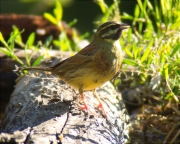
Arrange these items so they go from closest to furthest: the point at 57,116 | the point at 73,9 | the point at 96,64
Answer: the point at 57,116
the point at 96,64
the point at 73,9

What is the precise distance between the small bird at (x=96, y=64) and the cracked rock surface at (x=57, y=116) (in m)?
0.12

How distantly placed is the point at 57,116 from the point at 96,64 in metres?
0.75

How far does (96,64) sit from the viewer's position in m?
4.52

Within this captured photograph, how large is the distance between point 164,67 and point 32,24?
2846 mm

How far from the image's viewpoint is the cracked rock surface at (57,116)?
361cm

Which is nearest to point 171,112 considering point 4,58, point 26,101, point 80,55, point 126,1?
point 80,55

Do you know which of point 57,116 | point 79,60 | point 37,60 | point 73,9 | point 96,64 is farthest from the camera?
point 73,9

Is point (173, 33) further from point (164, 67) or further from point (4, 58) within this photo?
point (4, 58)

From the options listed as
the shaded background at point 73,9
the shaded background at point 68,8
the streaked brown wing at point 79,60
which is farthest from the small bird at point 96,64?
the shaded background at point 68,8

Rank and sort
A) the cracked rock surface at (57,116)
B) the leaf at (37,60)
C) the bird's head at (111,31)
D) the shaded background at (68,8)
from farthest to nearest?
the shaded background at (68,8) → the leaf at (37,60) → the bird's head at (111,31) → the cracked rock surface at (57,116)

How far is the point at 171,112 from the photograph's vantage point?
5062 mm

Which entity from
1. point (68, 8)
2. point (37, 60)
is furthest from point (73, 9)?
point (37, 60)

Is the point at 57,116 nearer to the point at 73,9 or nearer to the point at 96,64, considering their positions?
the point at 96,64

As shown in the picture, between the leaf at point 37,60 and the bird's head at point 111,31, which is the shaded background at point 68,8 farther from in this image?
the bird's head at point 111,31
